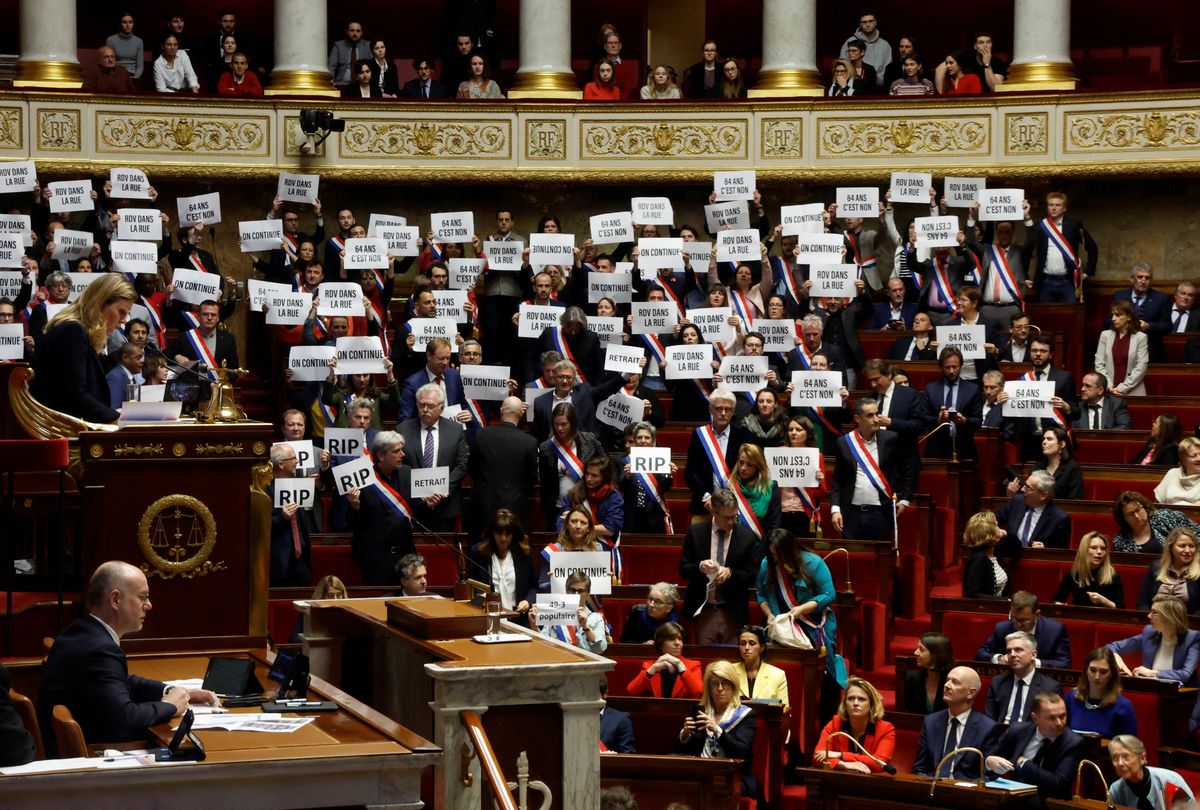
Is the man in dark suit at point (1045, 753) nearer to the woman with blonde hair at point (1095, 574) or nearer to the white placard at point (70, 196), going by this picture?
the woman with blonde hair at point (1095, 574)

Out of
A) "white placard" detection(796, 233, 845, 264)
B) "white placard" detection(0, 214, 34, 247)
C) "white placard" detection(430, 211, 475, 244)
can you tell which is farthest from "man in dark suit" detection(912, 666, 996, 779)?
"white placard" detection(0, 214, 34, 247)

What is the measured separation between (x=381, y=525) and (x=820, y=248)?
4.80 metres

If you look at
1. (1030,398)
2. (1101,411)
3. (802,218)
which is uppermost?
(802,218)

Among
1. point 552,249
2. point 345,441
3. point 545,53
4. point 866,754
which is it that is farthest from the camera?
point 545,53

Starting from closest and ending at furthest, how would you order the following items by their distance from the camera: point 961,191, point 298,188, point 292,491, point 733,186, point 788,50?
point 292,491 → point 961,191 → point 733,186 → point 298,188 → point 788,50

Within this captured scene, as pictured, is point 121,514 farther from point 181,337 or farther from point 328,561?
point 181,337

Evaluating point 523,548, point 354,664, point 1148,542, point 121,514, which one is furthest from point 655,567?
point 121,514

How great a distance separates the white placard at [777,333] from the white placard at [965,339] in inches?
38.2

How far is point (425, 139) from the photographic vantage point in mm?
17078

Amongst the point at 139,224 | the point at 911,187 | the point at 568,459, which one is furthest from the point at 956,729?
the point at 139,224

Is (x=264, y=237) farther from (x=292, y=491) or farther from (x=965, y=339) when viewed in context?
(x=965, y=339)

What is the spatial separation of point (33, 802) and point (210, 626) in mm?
1964

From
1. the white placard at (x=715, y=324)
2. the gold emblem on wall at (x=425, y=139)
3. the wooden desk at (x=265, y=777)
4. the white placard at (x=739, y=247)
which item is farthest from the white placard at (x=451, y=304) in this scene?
the wooden desk at (x=265, y=777)

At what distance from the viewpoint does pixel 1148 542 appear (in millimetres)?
9711
